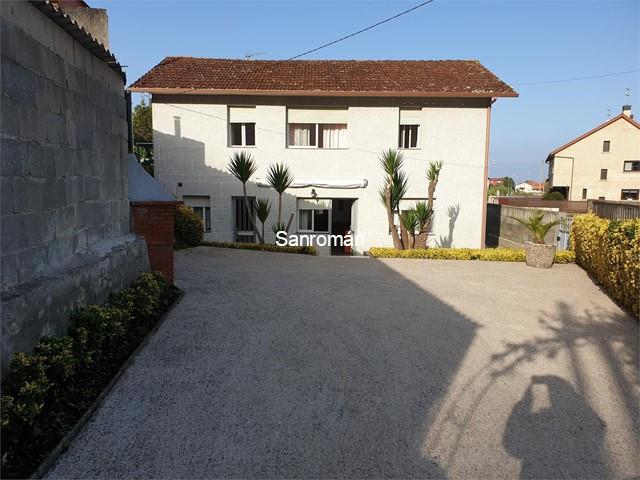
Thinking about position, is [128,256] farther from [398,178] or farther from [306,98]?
[306,98]

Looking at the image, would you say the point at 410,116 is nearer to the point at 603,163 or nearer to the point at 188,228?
the point at 188,228

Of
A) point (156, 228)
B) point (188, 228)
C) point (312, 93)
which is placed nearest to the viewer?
point (156, 228)

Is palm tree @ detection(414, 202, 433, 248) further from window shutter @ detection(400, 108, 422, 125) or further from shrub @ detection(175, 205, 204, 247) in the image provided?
shrub @ detection(175, 205, 204, 247)

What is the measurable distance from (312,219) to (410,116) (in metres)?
4.71

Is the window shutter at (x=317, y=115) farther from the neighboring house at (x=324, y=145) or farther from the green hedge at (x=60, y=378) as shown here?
the green hedge at (x=60, y=378)

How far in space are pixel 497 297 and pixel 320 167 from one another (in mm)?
8804

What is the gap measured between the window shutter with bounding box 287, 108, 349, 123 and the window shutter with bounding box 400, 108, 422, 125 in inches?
73.4

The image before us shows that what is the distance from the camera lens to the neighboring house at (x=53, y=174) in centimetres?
319

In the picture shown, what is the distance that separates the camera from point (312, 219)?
15.6 metres

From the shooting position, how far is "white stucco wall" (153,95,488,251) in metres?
15.1

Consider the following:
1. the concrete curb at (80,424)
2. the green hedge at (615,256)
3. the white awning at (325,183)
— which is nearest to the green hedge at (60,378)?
the concrete curb at (80,424)

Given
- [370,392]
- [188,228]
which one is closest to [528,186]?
[188,228]

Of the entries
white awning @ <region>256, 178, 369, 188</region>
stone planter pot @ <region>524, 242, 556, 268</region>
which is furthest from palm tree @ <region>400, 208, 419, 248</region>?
stone planter pot @ <region>524, 242, 556, 268</region>

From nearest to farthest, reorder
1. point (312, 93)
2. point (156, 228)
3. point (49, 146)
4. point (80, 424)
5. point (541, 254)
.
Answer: point (80, 424) → point (49, 146) → point (156, 228) → point (541, 254) → point (312, 93)
